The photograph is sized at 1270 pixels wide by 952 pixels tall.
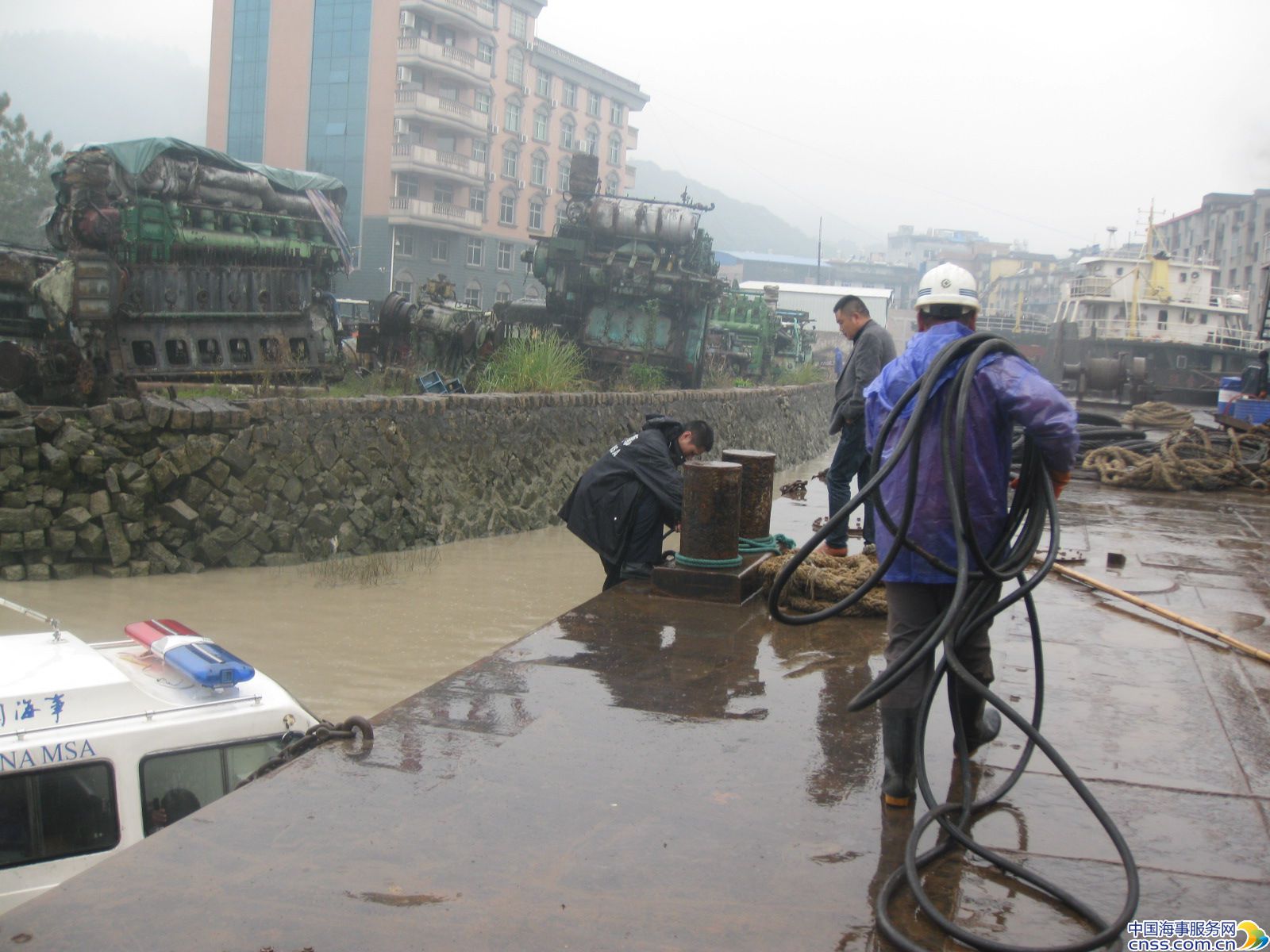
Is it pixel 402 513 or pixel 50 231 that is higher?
pixel 50 231

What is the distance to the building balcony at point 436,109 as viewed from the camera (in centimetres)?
4219

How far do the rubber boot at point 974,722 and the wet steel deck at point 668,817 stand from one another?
92mm

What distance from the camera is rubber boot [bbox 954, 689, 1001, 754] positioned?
3787 millimetres

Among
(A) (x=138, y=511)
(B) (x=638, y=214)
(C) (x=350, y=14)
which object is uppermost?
(C) (x=350, y=14)

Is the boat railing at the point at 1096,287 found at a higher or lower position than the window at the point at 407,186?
lower

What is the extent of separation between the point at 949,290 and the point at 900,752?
1503 mm

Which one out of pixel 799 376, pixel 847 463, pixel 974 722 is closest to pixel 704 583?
pixel 847 463

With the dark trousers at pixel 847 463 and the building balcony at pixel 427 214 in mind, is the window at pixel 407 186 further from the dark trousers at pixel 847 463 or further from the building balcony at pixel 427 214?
the dark trousers at pixel 847 463

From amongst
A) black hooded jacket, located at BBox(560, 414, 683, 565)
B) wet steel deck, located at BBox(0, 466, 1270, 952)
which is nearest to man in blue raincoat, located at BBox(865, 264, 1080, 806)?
wet steel deck, located at BBox(0, 466, 1270, 952)

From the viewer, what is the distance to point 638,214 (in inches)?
914

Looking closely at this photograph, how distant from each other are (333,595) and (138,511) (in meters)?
2.05

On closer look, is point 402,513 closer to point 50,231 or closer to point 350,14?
point 50,231

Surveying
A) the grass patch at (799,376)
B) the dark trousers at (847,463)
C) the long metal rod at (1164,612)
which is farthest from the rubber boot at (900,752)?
the grass patch at (799,376)

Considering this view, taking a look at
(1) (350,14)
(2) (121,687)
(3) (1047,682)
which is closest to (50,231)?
(2) (121,687)
